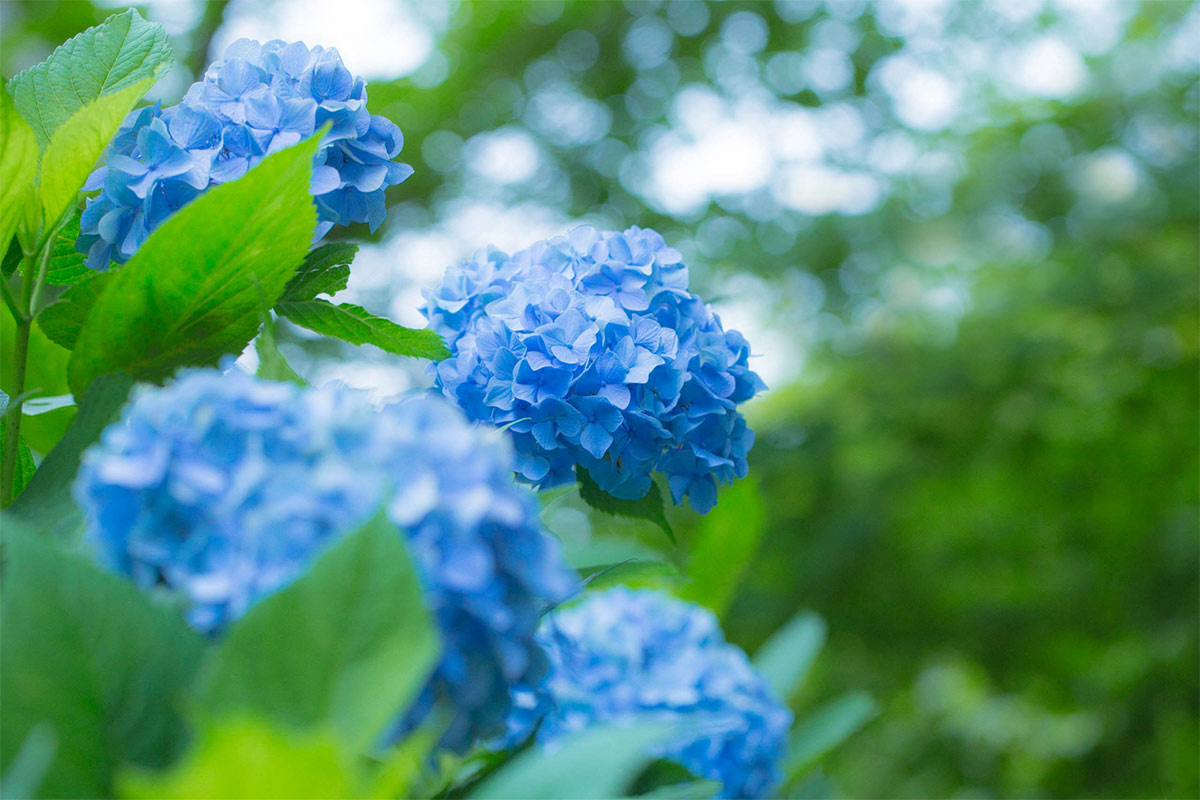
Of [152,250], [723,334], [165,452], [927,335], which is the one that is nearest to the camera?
[165,452]

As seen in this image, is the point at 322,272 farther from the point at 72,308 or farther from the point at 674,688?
the point at 674,688

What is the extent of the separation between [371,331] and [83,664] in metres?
0.25

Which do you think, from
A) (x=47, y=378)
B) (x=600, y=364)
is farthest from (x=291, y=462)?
(x=47, y=378)

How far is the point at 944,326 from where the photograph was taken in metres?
4.08

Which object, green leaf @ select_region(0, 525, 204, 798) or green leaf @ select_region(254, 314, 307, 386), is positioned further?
green leaf @ select_region(254, 314, 307, 386)

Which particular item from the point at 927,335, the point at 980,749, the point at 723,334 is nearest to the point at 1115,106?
the point at 927,335

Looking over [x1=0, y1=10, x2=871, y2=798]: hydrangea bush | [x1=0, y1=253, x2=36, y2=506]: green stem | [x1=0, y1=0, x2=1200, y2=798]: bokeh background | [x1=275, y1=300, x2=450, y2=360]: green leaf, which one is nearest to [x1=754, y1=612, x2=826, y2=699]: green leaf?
[x1=0, y1=10, x2=871, y2=798]: hydrangea bush

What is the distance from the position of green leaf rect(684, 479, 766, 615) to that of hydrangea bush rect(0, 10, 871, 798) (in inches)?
12.6

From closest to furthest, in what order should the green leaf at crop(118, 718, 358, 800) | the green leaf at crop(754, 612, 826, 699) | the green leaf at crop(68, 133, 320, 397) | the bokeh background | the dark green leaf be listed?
1. the green leaf at crop(118, 718, 358, 800)
2. the green leaf at crop(68, 133, 320, 397)
3. the dark green leaf
4. the green leaf at crop(754, 612, 826, 699)
5. the bokeh background

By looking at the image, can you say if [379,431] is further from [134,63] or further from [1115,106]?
[1115,106]

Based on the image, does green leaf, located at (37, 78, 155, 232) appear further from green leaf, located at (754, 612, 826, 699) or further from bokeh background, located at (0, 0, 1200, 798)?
bokeh background, located at (0, 0, 1200, 798)

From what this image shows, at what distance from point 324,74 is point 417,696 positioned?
1.15 ft

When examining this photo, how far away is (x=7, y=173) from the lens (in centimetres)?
49

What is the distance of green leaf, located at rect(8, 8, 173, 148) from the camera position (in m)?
0.54
